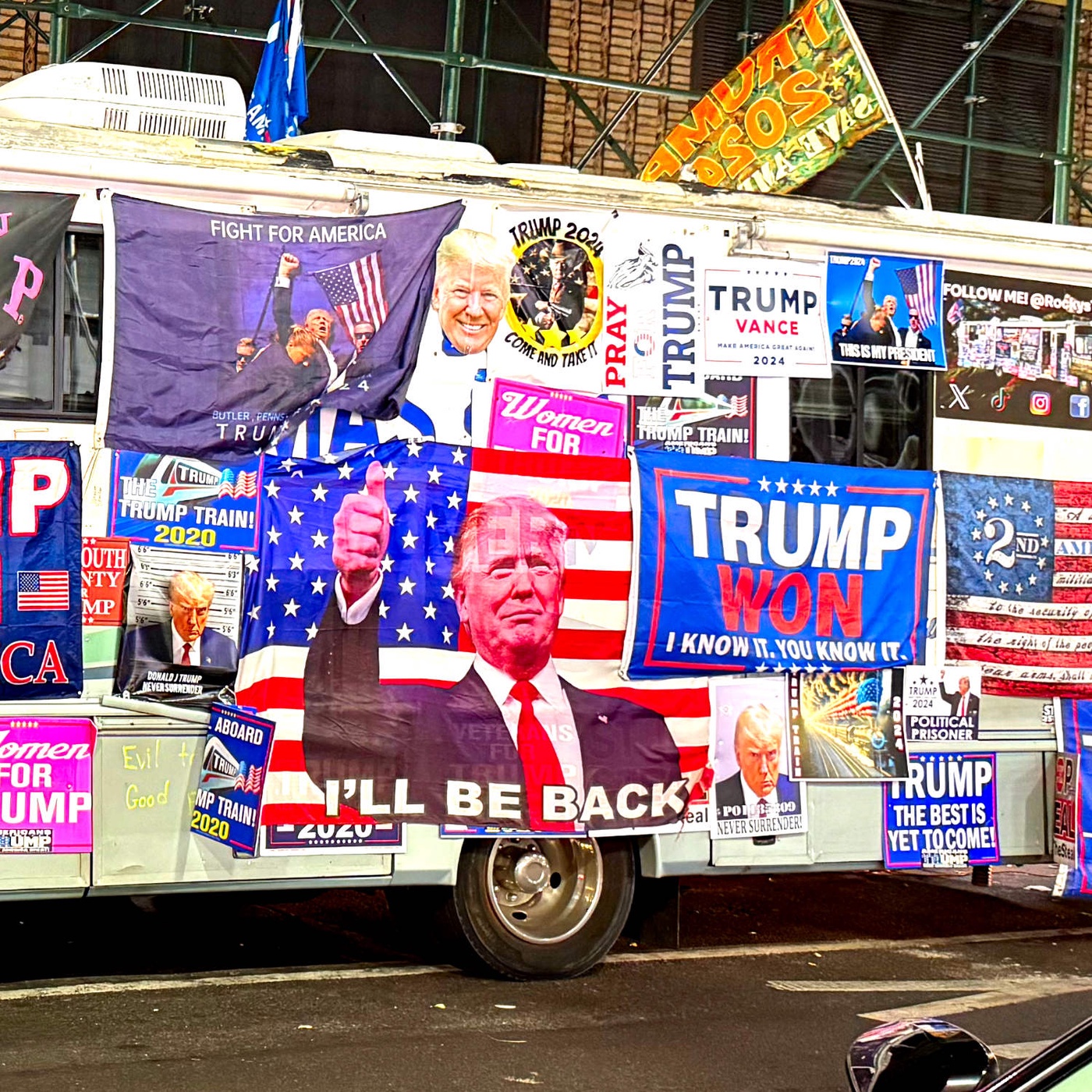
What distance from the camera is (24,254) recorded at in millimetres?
6719

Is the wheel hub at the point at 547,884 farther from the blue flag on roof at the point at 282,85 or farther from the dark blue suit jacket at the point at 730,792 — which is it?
the blue flag on roof at the point at 282,85

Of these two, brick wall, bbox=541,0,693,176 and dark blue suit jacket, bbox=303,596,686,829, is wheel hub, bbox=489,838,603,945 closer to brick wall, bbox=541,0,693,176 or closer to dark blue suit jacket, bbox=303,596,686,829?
dark blue suit jacket, bbox=303,596,686,829

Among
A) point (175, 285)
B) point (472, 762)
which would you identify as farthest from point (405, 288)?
point (472, 762)

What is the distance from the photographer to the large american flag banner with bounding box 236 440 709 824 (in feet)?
23.3

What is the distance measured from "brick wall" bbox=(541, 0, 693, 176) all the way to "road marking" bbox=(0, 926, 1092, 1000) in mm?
8927

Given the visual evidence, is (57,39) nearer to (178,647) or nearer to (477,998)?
(178,647)

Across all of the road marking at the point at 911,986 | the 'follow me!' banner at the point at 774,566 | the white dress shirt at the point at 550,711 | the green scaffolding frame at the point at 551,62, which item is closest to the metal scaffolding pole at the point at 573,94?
the green scaffolding frame at the point at 551,62

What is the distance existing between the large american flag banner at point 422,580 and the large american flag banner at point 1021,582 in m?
1.43

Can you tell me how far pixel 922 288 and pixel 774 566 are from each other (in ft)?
4.99

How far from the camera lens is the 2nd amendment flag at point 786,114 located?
11609mm

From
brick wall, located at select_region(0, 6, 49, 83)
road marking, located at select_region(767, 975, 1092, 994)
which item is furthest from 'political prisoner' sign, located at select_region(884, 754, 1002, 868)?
brick wall, located at select_region(0, 6, 49, 83)

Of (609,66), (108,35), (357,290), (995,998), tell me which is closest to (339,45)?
(108,35)

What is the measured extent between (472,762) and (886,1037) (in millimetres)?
4156

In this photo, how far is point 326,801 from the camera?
23.5 ft
